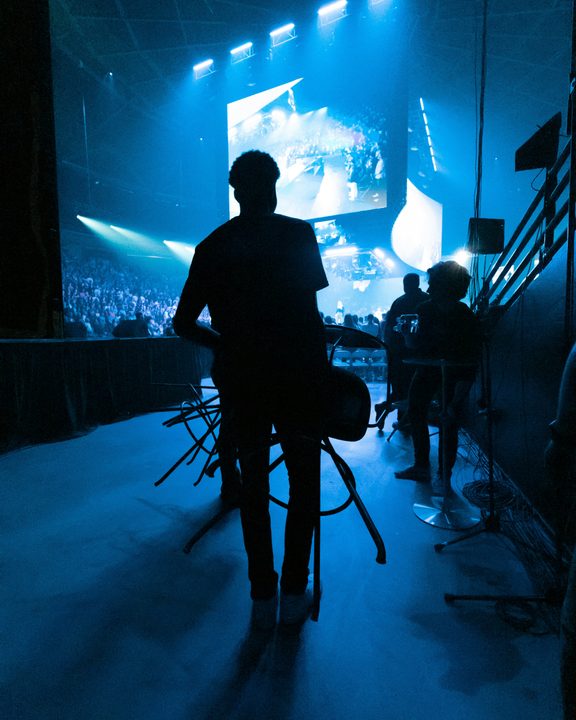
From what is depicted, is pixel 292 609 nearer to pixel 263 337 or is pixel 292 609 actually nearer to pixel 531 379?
pixel 263 337

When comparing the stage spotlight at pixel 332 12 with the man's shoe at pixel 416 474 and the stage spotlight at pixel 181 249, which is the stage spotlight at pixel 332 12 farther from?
the man's shoe at pixel 416 474

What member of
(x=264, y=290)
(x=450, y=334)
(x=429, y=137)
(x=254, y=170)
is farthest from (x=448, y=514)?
(x=429, y=137)

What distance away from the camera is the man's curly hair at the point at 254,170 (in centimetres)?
120

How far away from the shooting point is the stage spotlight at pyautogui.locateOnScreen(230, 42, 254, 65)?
11607mm

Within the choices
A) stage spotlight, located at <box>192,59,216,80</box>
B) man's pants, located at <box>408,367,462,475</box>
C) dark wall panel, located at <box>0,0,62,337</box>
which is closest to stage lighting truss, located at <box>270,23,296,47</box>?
stage spotlight, located at <box>192,59,216,80</box>

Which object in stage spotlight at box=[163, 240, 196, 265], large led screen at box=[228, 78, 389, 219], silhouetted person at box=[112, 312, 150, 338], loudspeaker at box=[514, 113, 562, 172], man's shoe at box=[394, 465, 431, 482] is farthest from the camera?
stage spotlight at box=[163, 240, 196, 265]

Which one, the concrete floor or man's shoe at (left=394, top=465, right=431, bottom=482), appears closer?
the concrete floor

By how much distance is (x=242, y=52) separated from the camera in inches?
473

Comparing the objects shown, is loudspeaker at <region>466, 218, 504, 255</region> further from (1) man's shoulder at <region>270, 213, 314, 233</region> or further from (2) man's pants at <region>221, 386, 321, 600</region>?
(2) man's pants at <region>221, 386, 321, 600</region>

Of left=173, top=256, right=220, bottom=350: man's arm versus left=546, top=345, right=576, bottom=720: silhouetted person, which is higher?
left=173, top=256, right=220, bottom=350: man's arm

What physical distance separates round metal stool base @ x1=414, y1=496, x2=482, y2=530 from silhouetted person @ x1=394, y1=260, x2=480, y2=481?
0.70ft

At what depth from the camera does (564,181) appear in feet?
7.33

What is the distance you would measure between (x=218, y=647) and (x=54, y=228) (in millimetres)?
1500

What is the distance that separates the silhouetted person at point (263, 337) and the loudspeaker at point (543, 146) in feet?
5.70
